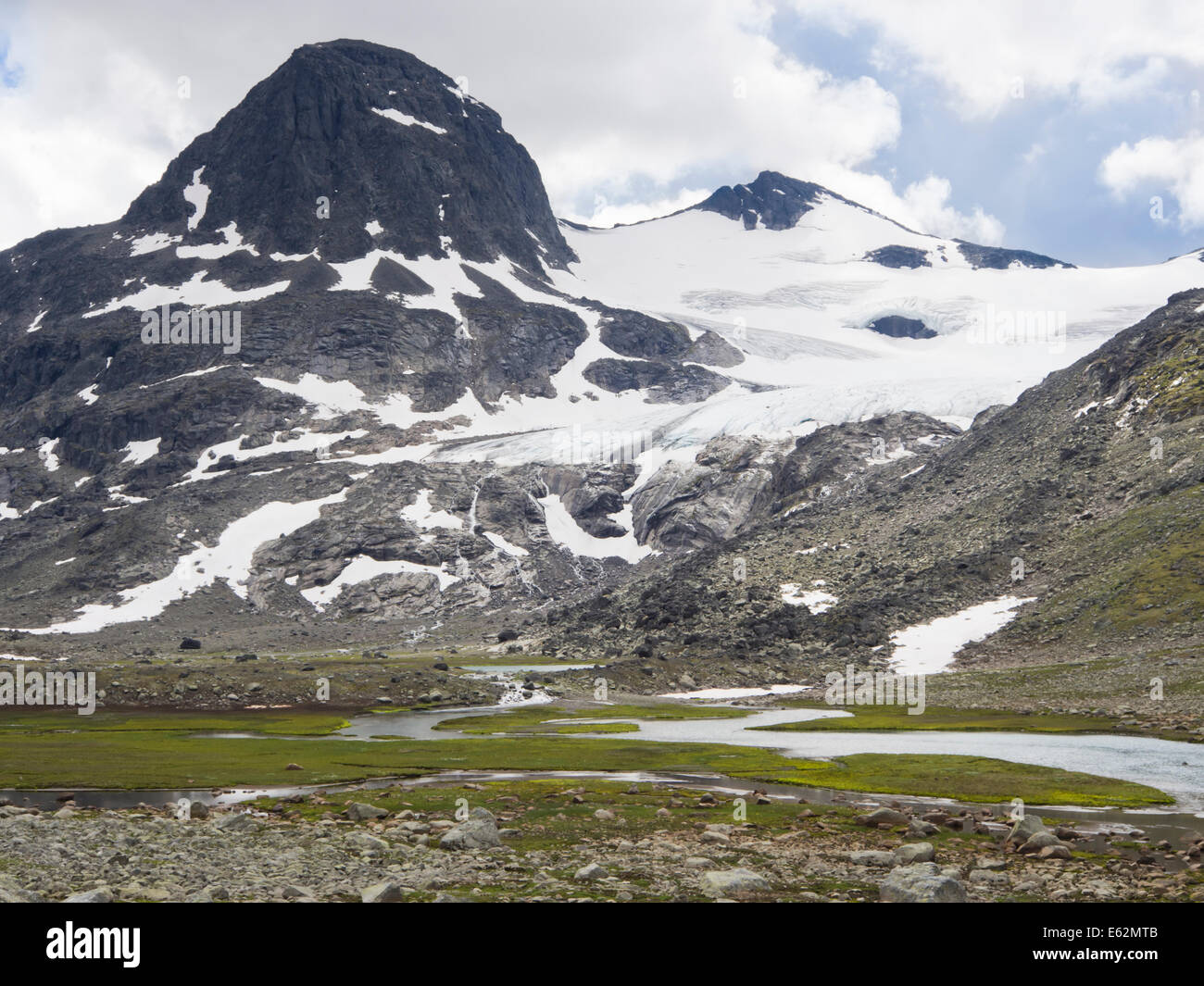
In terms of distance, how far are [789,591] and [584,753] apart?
73.9 m

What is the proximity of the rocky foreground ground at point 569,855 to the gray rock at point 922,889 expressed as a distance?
45 millimetres

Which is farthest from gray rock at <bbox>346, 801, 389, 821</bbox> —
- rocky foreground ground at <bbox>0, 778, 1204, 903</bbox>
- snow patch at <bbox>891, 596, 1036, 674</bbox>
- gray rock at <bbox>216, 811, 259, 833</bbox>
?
snow patch at <bbox>891, 596, 1036, 674</bbox>

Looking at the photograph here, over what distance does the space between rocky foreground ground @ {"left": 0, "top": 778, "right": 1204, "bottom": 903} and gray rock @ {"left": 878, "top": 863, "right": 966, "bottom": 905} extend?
0.15 ft

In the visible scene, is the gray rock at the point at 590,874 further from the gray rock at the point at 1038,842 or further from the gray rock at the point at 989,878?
the gray rock at the point at 1038,842

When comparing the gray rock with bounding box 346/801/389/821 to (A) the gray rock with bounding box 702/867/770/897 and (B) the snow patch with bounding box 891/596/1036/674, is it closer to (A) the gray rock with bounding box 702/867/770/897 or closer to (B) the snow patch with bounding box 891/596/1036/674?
(A) the gray rock with bounding box 702/867/770/897

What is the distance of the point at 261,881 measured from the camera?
23.4 m

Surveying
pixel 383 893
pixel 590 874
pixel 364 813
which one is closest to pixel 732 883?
pixel 590 874

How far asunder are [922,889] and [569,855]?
10385 millimetres

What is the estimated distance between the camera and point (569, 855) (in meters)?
28.2

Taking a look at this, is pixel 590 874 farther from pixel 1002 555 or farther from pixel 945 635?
pixel 1002 555

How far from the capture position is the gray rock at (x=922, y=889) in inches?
851

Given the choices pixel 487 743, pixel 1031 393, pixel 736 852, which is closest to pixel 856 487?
pixel 1031 393

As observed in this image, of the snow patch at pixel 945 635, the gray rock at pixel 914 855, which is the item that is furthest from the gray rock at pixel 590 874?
the snow patch at pixel 945 635
